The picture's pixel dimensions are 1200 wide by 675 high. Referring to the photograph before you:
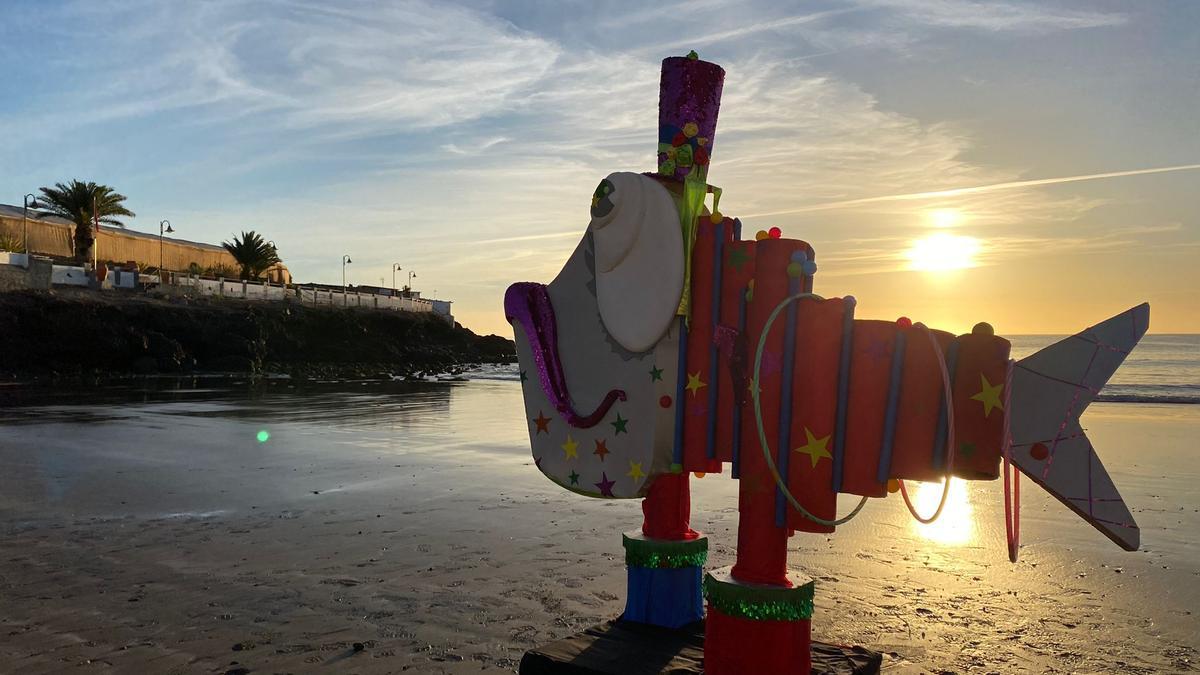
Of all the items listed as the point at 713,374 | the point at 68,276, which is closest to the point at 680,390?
the point at 713,374

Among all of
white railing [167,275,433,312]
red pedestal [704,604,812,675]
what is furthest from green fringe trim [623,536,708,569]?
white railing [167,275,433,312]

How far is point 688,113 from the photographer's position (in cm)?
415

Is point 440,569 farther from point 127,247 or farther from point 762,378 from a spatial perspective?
point 127,247

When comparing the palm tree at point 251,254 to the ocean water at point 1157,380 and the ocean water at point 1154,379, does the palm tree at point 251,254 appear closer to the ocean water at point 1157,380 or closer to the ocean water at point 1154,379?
the ocean water at point 1154,379

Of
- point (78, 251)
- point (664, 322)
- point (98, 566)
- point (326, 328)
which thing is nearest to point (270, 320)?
point (326, 328)

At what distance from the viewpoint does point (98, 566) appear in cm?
695

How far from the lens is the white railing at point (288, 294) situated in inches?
1896

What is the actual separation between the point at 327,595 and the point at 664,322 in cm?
385

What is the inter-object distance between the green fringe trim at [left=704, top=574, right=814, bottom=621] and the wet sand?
5.47 feet

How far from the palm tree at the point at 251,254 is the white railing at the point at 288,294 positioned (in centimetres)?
246

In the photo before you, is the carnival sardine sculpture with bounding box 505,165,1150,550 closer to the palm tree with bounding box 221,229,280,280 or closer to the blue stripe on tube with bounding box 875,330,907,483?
the blue stripe on tube with bounding box 875,330,907,483

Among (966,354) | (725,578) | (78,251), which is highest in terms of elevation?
(78,251)

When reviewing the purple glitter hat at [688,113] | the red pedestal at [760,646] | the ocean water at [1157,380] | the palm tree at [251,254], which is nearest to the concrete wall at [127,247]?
the palm tree at [251,254]

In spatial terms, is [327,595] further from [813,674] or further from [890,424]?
[890,424]
